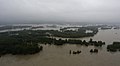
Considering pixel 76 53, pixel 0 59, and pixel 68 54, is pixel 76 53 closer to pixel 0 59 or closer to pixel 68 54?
pixel 68 54

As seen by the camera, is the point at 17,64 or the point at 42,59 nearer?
the point at 17,64

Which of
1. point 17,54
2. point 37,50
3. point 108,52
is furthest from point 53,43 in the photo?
point 108,52

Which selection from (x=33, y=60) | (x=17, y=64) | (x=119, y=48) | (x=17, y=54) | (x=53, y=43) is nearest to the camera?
(x=17, y=64)

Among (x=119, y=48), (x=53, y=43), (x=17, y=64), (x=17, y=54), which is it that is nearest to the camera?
(x=17, y=64)

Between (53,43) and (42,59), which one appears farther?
(53,43)

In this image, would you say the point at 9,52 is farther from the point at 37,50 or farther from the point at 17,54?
the point at 37,50

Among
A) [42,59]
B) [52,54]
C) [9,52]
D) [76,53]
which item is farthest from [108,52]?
[9,52]

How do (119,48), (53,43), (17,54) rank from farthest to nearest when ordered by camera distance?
(53,43), (119,48), (17,54)

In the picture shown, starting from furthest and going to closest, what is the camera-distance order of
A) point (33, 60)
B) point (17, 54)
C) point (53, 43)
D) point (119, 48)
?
point (53, 43) → point (119, 48) → point (17, 54) → point (33, 60)

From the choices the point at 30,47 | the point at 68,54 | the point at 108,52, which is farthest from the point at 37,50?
the point at 108,52
